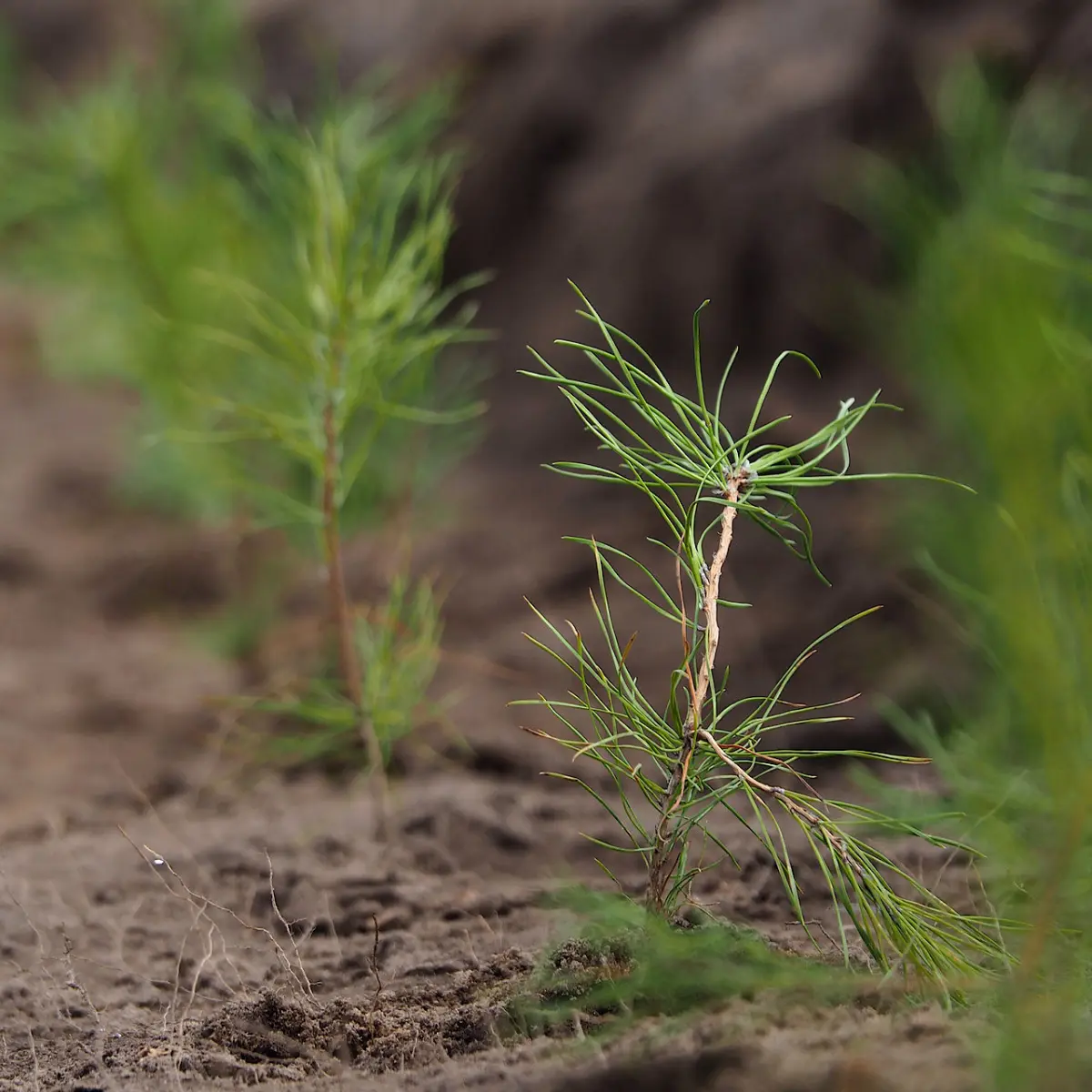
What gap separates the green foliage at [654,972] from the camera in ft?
1.69

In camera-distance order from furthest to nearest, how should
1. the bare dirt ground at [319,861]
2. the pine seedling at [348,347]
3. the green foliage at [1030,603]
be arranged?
the pine seedling at [348,347]
the bare dirt ground at [319,861]
the green foliage at [1030,603]

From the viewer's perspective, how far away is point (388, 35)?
7.63 ft

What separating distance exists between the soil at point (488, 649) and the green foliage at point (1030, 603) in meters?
0.06

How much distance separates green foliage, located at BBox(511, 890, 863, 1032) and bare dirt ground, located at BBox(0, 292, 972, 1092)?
1 centimetres

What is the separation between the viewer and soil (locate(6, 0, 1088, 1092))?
0.65m

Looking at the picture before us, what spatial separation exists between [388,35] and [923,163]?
4.09 ft

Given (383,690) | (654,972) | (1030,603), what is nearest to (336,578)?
(383,690)

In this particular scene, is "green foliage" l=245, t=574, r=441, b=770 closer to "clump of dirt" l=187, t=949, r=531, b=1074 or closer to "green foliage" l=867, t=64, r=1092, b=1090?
"clump of dirt" l=187, t=949, r=531, b=1074

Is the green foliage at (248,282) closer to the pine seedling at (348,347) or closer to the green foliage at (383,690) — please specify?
the pine seedling at (348,347)

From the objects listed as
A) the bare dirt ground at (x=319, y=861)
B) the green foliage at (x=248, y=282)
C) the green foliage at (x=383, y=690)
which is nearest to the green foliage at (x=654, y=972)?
the bare dirt ground at (x=319, y=861)

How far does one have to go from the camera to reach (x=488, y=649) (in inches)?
59.9

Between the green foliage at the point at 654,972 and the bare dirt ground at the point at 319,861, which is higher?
the green foliage at the point at 654,972

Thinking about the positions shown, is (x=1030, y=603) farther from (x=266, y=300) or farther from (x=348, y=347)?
(x=266, y=300)

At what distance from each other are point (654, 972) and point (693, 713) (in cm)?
12
